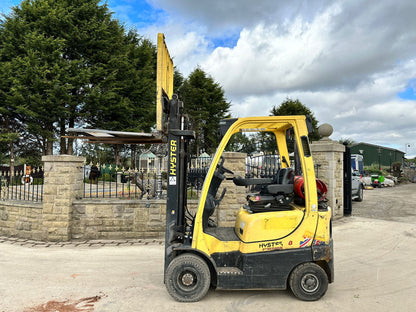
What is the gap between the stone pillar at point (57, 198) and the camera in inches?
275

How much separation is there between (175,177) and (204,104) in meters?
31.0

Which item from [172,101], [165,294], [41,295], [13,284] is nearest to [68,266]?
[13,284]

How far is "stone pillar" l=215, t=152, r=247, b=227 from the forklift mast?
3213 millimetres

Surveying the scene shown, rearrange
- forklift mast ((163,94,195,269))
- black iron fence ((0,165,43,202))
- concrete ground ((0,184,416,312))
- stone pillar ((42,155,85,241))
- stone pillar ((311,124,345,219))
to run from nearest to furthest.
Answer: concrete ground ((0,184,416,312))
forklift mast ((163,94,195,269))
stone pillar ((42,155,85,241))
black iron fence ((0,165,43,202))
stone pillar ((311,124,345,219))

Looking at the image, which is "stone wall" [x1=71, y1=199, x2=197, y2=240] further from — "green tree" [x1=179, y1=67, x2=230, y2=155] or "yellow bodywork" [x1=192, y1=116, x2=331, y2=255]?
"green tree" [x1=179, y1=67, x2=230, y2=155]

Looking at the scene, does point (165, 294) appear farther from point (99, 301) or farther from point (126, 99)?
point (126, 99)

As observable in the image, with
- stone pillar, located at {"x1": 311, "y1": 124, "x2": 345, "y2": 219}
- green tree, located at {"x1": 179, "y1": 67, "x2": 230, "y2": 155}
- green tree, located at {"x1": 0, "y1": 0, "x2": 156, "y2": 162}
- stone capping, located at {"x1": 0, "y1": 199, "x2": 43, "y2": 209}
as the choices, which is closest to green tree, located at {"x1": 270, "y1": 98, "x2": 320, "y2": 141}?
green tree, located at {"x1": 179, "y1": 67, "x2": 230, "y2": 155}

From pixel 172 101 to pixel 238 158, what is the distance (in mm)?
3652

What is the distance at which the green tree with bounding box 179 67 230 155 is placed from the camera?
111 feet

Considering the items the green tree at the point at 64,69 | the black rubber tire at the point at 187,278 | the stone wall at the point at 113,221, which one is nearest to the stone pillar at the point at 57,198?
the stone wall at the point at 113,221

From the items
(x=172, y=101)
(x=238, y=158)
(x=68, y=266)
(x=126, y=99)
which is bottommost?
(x=68, y=266)

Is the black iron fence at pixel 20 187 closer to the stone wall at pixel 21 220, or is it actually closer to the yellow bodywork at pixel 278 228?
the stone wall at pixel 21 220

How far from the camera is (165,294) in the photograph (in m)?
3.91

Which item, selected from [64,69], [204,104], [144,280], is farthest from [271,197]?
[204,104]
